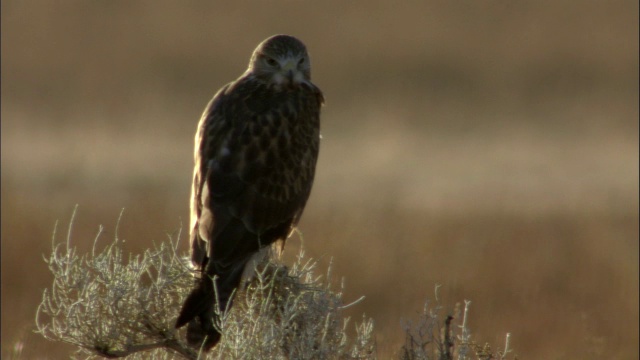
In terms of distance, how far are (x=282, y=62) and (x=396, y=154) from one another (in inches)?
545

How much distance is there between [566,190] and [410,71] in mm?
6838

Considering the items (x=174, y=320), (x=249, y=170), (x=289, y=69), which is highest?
(x=289, y=69)

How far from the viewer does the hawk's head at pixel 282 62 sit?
20.6 ft

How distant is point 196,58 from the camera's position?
23156 millimetres

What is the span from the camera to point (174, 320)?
202 inches

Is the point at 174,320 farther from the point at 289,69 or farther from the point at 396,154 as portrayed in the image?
the point at 396,154

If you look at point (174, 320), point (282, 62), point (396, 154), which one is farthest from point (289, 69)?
point (396, 154)

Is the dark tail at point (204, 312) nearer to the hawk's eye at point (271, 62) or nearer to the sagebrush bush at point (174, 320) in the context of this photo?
the sagebrush bush at point (174, 320)

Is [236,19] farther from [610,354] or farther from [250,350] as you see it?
[250,350]

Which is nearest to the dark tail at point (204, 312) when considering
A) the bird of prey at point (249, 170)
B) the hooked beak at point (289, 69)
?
the bird of prey at point (249, 170)

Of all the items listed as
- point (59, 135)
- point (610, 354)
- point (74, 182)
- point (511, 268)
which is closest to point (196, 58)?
point (59, 135)

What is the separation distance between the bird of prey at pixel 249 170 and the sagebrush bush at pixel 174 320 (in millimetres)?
122

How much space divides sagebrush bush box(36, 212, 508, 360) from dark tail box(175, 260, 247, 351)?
57 millimetres

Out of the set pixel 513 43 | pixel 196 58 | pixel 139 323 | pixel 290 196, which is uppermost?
pixel 513 43
